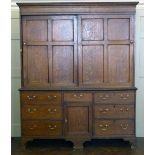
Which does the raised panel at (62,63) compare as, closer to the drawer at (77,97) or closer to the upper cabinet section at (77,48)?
the upper cabinet section at (77,48)

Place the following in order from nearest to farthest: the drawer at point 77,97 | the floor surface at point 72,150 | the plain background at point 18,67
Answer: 1. the floor surface at point 72,150
2. the drawer at point 77,97
3. the plain background at point 18,67

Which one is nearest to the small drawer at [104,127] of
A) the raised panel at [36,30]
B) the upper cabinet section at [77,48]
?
the upper cabinet section at [77,48]

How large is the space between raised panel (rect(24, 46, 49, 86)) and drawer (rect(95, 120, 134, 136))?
103 centimetres

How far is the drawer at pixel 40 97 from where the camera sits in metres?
3.84

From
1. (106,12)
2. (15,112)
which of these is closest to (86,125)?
(15,112)

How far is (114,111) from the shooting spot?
385 cm

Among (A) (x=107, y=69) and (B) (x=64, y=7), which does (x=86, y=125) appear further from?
(B) (x=64, y=7)

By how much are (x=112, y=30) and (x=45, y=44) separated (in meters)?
1.00

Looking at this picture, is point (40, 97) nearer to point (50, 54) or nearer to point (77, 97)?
point (77, 97)

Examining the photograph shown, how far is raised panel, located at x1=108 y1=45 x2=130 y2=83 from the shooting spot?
12.6 feet

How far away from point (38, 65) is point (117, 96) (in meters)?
1.25

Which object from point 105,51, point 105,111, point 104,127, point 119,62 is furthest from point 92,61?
point 104,127

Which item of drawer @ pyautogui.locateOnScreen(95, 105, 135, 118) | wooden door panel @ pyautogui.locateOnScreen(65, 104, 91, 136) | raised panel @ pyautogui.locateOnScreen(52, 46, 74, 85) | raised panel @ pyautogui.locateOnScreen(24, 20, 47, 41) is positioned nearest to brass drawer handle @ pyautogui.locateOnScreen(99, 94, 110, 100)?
drawer @ pyautogui.locateOnScreen(95, 105, 135, 118)
